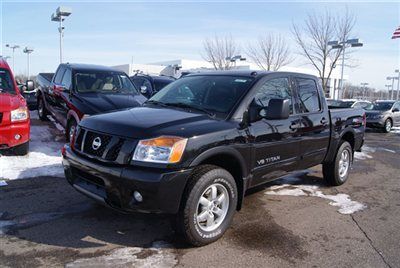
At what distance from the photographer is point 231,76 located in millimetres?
5074

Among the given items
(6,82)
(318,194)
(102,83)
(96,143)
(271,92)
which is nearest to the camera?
(96,143)

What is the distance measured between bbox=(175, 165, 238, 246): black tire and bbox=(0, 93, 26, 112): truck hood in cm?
462

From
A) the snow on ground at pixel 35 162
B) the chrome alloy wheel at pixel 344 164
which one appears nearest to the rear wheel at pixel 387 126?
the chrome alloy wheel at pixel 344 164

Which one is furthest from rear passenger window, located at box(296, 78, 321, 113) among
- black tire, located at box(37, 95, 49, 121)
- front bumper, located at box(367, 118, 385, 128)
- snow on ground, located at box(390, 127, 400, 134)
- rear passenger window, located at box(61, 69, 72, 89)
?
snow on ground, located at box(390, 127, 400, 134)

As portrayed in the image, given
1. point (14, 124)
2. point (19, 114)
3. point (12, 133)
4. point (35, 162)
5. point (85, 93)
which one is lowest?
point (35, 162)

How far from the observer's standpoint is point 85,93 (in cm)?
866

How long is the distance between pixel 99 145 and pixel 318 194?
12.5ft

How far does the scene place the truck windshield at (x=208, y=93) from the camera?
15.1ft

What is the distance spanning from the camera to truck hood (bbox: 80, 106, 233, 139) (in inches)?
150

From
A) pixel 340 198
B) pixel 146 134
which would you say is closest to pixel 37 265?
pixel 146 134

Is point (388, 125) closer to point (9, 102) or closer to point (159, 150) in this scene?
point (9, 102)

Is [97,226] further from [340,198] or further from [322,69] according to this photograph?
[322,69]

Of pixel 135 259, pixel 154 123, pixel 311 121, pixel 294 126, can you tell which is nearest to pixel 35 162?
pixel 154 123

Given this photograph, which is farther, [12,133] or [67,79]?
[67,79]
